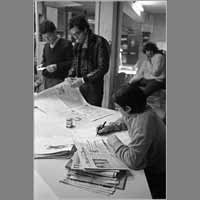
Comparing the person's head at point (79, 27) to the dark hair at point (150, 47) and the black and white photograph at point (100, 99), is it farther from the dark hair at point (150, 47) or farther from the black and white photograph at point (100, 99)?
the dark hair at point (150, 47)

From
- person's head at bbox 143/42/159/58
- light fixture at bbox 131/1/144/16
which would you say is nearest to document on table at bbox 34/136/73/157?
person's head at bbox 143/42/159/58

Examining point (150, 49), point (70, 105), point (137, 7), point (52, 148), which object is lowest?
point (52, 148)

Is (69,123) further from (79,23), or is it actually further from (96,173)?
(79,23)

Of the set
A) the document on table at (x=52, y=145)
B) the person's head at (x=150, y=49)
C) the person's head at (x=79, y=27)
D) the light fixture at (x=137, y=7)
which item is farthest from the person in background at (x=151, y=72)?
the document on table at (x=52, y=145)

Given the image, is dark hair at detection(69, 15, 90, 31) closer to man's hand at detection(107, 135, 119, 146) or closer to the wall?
the wall

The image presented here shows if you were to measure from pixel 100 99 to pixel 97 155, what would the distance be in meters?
0.23

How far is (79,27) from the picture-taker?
1137 millimetres

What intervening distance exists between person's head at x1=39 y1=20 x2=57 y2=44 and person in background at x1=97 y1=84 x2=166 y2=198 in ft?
1.11

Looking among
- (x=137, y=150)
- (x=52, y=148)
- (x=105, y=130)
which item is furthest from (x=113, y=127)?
(x=52, y=148)

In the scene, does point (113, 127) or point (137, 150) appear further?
point (113, 127)

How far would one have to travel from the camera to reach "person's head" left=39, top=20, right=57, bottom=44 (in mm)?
1130

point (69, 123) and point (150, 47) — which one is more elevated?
point (150, 47)

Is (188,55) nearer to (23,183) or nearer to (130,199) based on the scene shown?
(130,199)

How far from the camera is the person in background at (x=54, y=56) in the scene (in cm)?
114
